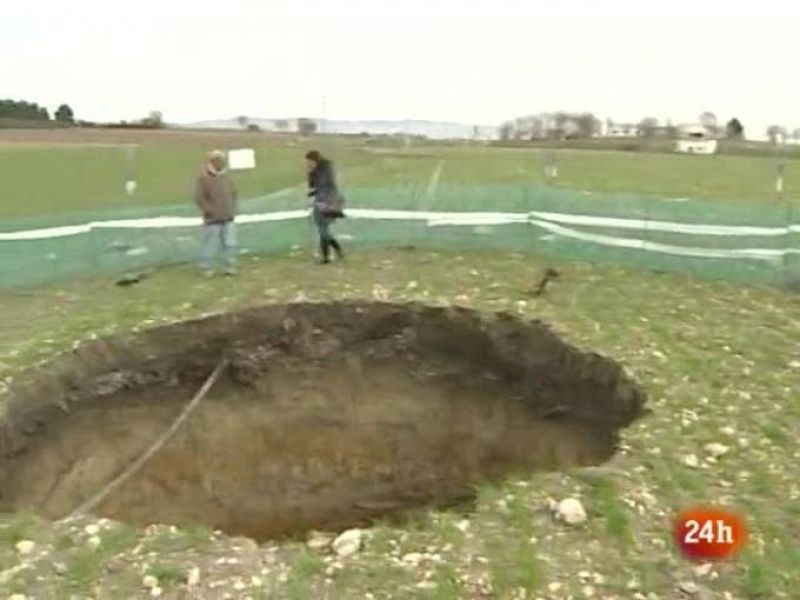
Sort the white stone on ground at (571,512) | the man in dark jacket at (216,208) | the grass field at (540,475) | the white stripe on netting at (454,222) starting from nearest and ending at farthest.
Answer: the grass field at (540,475), the white stone on ground at (571,512), the man in dark jacket at (216,208), the white stripe on netting at (454,222)

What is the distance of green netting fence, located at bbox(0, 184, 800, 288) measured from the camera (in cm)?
1171

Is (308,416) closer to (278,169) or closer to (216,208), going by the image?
(216,208)

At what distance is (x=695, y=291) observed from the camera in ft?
35.4

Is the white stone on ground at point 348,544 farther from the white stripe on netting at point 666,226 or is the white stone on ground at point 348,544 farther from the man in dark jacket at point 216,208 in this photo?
the white stripe on netting at point 666,226

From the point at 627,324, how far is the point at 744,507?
3809mm

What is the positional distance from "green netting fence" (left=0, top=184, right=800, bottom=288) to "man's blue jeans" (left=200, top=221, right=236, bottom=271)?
2.60ft

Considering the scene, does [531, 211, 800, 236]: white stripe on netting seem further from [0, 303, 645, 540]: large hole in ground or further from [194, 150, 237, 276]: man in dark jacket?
[194, 150, 237, 276]: man in dark jacket

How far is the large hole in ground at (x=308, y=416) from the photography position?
780cm

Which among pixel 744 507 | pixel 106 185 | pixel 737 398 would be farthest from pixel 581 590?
pixel 106 185

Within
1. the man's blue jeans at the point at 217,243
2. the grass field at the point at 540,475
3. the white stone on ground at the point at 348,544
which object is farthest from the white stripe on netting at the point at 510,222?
the white stone on ground at the point at 348,544

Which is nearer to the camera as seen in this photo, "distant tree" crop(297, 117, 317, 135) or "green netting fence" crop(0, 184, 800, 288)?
"green netting fence" crop(0, 184, 800, 288)

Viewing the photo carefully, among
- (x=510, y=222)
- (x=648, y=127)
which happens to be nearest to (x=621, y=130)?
(x=648, y=127)

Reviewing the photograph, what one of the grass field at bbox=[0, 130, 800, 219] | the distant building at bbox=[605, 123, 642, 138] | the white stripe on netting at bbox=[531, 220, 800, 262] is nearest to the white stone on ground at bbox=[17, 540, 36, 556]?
the white stripe on netting at bbox=[531, 220, 800, 262]

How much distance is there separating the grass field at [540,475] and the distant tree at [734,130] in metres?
28.5
